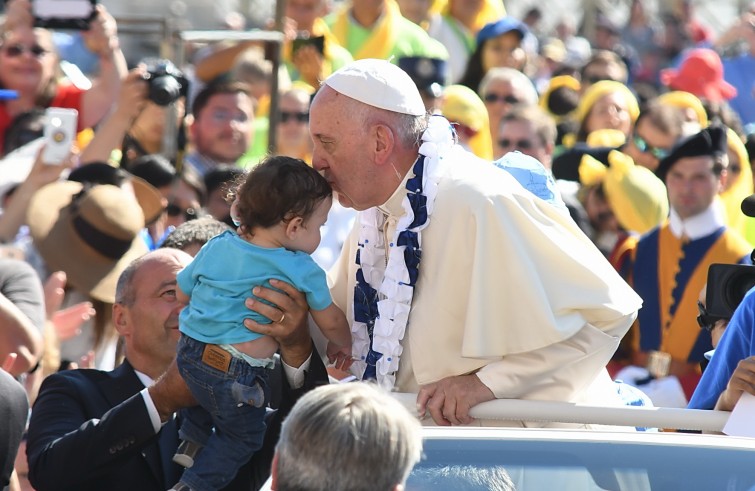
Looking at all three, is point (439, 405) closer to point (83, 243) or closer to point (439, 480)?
point (439, 480)

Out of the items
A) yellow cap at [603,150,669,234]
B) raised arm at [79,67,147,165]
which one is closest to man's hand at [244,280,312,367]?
raised arm at [79,67,147,165]

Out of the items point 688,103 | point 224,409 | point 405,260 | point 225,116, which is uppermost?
point 405,260

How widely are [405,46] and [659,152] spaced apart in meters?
2.10

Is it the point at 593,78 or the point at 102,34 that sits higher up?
the point at 102,34

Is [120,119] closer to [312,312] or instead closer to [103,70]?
[103,70]

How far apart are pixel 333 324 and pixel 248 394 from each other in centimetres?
35

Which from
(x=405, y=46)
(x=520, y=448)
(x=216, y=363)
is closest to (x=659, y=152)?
(x=405, y=46)

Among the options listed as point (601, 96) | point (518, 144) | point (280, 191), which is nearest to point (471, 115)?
point (518, 144)

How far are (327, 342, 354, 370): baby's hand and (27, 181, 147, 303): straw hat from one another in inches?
86.1

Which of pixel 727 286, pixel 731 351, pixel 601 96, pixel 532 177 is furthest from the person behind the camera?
pixel 601 96

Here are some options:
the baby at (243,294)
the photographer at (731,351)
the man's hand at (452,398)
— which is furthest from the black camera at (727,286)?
the baby at (243,294)

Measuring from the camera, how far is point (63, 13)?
7750 millimetres

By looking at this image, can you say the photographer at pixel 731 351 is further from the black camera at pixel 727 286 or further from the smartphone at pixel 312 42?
the smartphone at pixel 312 42

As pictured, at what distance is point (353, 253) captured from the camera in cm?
436
